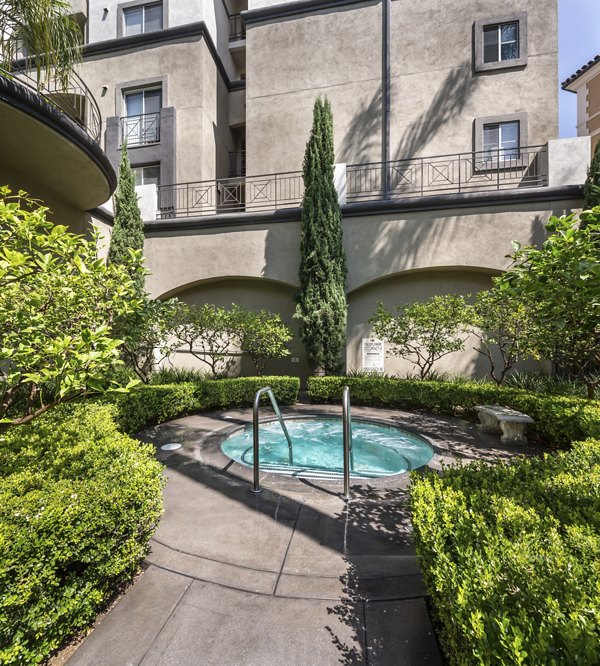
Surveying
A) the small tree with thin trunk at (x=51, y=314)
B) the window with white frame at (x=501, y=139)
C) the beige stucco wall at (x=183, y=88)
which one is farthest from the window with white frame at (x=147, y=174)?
the window with white frame at (x=501, y=139)

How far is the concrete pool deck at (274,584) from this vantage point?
80.0 inches

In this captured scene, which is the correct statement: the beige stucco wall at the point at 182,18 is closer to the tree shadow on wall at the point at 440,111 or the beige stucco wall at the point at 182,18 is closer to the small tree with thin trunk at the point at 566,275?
the tree shadow on wall at the point at 440,111

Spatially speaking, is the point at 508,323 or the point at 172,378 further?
the point at 172,378

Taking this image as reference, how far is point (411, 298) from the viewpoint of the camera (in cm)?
1072

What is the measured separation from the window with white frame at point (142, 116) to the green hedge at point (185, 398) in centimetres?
1086

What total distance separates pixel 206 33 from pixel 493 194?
12.2 metres

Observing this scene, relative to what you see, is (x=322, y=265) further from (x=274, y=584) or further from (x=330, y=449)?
(x=274, y=584)

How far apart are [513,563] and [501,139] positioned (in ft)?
43.7

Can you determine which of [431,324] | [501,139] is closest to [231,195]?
[431,324]

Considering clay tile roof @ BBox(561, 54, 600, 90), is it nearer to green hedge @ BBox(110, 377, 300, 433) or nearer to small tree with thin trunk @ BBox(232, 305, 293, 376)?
small tree with thin trunk @ BBox(232, 305, 293, 376)

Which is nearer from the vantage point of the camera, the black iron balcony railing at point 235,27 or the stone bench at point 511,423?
the stone bench at point 511,423

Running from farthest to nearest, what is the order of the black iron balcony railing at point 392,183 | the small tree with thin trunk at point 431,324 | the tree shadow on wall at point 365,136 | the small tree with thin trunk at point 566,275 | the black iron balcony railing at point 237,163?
the black iron balcony railing at point 237,163 < the tree shadow on wall at point 365,136 < the black iron balcony railing at point 392,183 < the small tree with thin trunk at point 431,324 < the small tree with thin trunk at point 566,275

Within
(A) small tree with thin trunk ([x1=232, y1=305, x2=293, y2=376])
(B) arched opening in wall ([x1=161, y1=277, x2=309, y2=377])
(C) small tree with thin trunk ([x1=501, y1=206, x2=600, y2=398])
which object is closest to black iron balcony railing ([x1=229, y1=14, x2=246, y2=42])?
(B) arched opening in wall ([x1=161, y1=277, x2=309, y2=377])

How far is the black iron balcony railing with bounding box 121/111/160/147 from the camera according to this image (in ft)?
44.0
